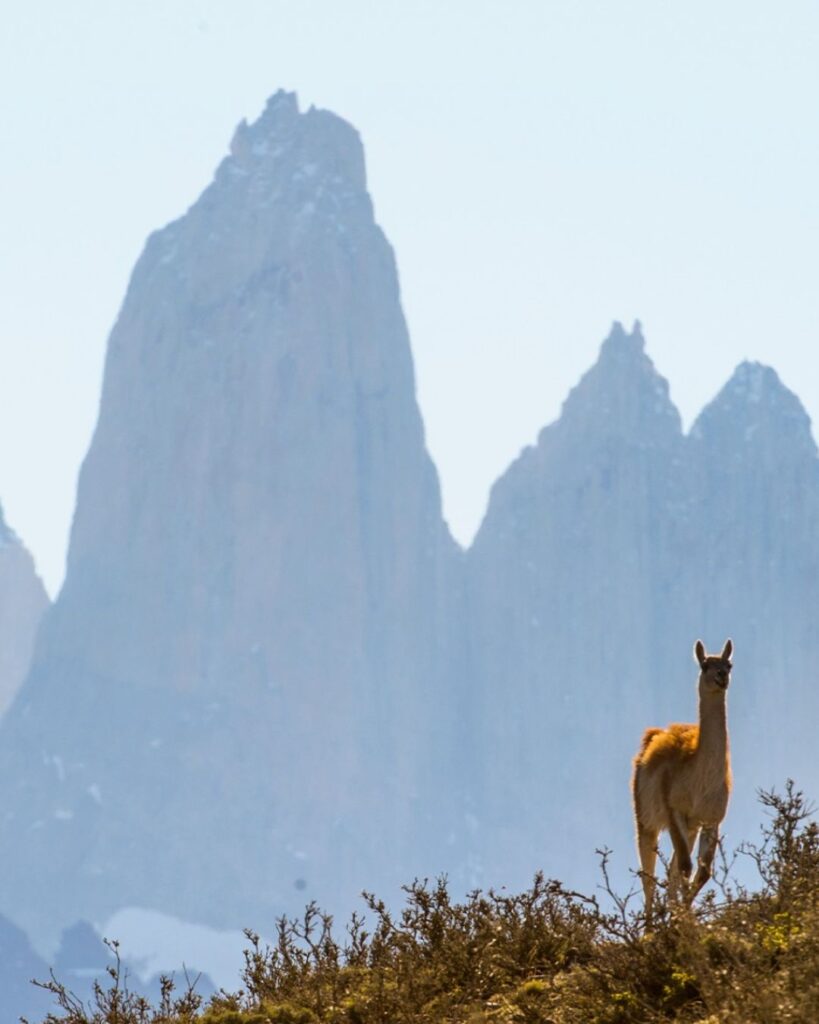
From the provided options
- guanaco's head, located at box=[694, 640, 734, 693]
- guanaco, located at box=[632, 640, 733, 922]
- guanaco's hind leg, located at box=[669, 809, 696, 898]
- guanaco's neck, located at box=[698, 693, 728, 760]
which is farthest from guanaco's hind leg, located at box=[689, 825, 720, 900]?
guanaco's head, located at box=[694, 640, 734, 693]

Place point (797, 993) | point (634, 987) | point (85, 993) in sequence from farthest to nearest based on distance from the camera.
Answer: point (85, 993), point (634, 987), point (797, 993)

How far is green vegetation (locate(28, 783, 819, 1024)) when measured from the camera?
355 inches

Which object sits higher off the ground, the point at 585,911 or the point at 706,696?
the point at 706,696

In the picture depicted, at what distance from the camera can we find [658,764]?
13445 mm

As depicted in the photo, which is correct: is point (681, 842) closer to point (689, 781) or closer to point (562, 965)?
point (689, 781)

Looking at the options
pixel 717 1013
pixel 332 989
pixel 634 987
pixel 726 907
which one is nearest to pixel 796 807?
pixel 726 907

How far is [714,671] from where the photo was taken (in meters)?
13.6

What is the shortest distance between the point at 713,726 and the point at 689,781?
0.44 meters

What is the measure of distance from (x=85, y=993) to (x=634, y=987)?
197 metres

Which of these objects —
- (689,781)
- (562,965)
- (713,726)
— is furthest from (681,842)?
(562,965)

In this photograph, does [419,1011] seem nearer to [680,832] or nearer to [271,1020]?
[271,1020]

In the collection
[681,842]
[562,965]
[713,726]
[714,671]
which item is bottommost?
[562,965]

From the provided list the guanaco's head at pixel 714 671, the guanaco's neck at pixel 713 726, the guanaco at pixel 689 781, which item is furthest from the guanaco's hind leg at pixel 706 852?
the guanaco's head at pixel 714 671

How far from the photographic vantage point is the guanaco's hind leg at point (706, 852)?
1201cm
